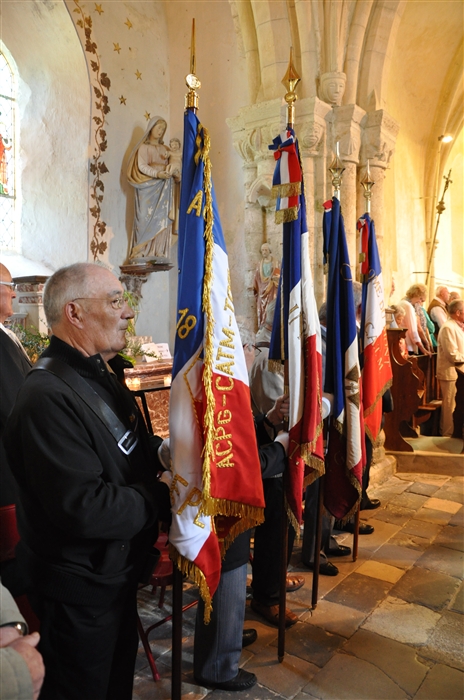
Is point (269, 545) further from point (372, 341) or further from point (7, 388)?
point (372, 341)

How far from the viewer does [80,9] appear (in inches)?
230

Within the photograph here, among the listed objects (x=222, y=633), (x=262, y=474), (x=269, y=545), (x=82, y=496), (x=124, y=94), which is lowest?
(x=222, y=633)

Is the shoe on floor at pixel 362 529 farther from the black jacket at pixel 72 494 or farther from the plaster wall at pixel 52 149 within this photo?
the plaster wall at pixel 52 149

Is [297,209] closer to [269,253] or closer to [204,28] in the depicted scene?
[269,253]

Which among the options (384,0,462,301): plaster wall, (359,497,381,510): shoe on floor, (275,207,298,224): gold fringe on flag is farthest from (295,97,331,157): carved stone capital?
(359,497,381,510): shoe on floor

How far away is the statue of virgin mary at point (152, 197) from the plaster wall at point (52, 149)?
23.6 inches

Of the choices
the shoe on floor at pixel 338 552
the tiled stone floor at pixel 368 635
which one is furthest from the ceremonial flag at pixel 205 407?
the shoe on floor at pixel 338 552

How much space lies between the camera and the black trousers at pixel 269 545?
8.99 ft

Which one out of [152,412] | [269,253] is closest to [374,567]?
[152,412]

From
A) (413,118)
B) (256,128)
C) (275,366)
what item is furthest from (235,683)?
(413,118)

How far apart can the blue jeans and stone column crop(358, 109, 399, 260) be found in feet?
17.2

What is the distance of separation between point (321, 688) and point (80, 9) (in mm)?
6601

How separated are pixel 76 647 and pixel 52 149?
5.76m

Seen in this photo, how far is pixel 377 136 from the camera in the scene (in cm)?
611
